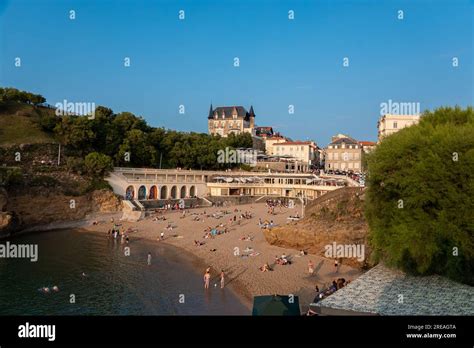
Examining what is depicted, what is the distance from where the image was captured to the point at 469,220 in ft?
59.8

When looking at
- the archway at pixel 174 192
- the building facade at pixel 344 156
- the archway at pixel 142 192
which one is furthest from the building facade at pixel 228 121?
the archway at pixel 142 192

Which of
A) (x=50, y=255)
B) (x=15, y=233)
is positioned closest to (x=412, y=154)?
(x=50, y=255)

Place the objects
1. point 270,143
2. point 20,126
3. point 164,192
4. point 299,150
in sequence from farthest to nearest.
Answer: point 270,143 < point 299,150 < point 164,192 < point 20,126

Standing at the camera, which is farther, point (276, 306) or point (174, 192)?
point (174, 192)

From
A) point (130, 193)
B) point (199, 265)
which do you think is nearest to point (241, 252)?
point (199, 265)

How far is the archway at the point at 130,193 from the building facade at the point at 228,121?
232 feet

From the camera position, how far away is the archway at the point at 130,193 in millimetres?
56619

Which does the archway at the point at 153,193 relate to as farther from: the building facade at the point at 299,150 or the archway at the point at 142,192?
the building facade at the point at 299,150

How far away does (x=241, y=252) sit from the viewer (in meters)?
32.3

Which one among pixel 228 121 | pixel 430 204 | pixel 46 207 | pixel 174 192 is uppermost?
pixel 228 121

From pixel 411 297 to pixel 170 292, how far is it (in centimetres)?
1308

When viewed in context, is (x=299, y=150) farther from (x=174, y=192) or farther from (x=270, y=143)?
(x=174, y=192)

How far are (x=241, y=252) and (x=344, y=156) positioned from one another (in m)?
69.1
